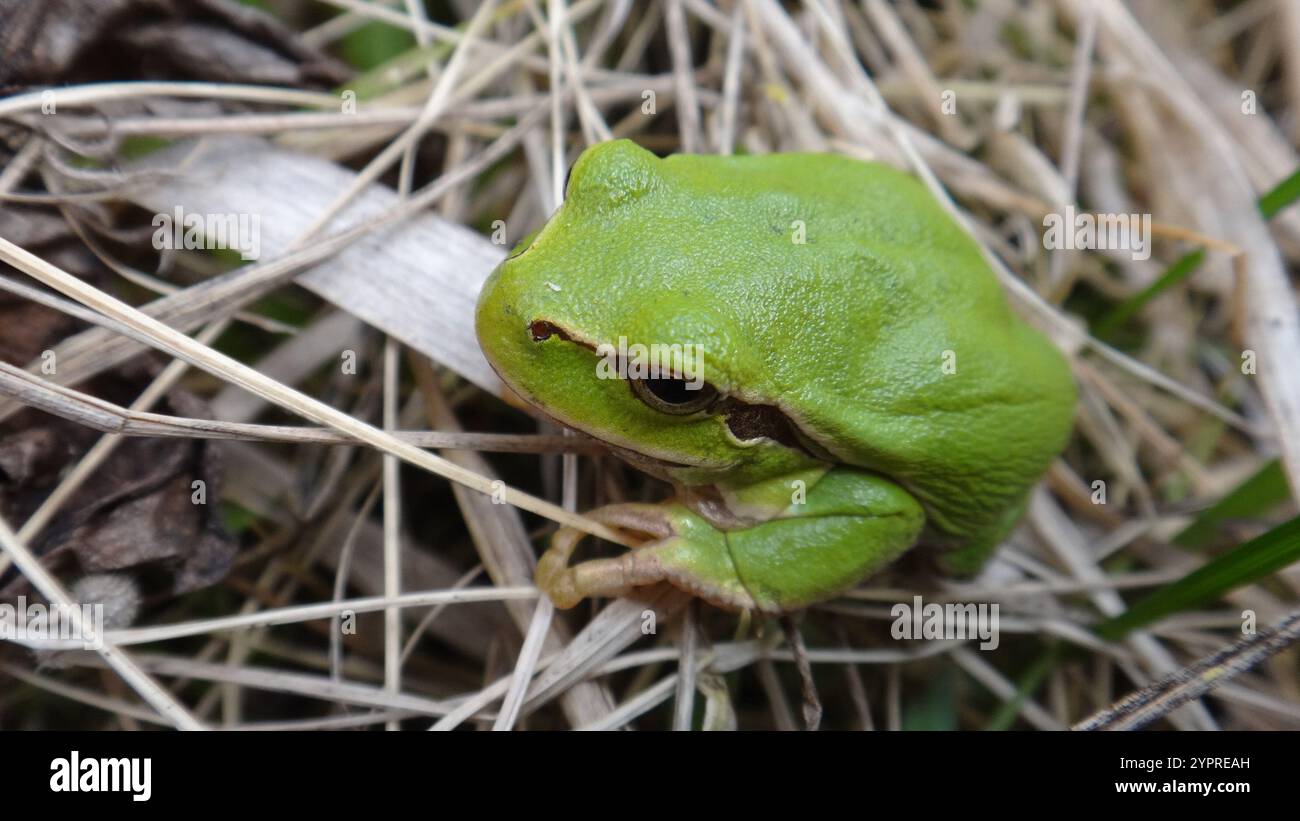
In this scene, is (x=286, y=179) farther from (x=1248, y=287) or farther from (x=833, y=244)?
(x=1248, y=287)

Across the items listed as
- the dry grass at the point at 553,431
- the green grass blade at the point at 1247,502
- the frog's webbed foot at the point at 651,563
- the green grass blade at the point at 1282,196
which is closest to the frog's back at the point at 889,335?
the frog's webbed foot at the point at 651,563

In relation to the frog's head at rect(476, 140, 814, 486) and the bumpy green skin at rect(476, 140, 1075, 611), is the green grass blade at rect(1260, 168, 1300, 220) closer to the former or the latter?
the bumpy green skin at rect(476, 140, 1075, 611)

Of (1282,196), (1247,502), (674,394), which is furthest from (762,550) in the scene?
(1282,196)

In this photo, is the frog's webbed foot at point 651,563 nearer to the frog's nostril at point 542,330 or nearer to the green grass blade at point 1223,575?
the frog's nostril at point 542,330

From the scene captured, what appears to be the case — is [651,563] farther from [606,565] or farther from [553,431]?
[553,431]

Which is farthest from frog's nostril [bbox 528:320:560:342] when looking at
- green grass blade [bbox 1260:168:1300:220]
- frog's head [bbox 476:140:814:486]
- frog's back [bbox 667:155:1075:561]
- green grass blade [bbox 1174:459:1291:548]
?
green grass blade [bbox 1260:168:1300:220]
